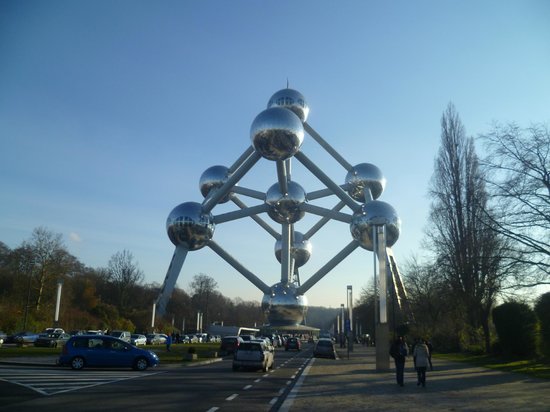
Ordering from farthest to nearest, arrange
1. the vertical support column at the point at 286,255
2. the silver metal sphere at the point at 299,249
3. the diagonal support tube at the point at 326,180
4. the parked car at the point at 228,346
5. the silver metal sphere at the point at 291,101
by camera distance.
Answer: the silver metal sphere at the point at 299,249, the vertical support column at the point at 286,255, the silver metal sphere at the point at 291,101, the diagonal support tube at the point at 326,180, the parked car at the point at 228,346

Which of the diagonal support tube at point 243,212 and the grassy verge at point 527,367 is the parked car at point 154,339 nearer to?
the diagonal support tube at point 243,212

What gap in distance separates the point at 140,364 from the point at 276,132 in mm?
15635

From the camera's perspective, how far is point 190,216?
35.5m

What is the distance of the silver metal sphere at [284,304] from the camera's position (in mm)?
36594

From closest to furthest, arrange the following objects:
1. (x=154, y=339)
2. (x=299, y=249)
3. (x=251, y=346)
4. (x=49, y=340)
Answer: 1. (x=251, y=346)
2. (x=49, y=340)
3. (x=299, y=249)
4. (x=154, y=339)

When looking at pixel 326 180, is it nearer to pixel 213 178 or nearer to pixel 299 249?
pixel 299 249

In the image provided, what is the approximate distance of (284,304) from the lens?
3650 cm

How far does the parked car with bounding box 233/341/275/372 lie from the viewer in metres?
20.3

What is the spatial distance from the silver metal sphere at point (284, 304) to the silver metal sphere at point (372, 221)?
19.5 ft

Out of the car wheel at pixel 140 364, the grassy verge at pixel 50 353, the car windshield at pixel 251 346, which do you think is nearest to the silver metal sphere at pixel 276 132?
the grassy verge at pixel 50 353

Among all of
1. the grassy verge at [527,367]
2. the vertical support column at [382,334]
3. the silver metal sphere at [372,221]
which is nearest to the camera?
the grassy verge at [527,367]

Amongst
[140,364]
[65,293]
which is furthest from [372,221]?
[65,293]

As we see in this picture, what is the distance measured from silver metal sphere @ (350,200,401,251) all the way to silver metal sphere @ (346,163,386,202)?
14.4 feet

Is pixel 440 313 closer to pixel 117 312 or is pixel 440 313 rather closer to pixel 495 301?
pixel 495 301
